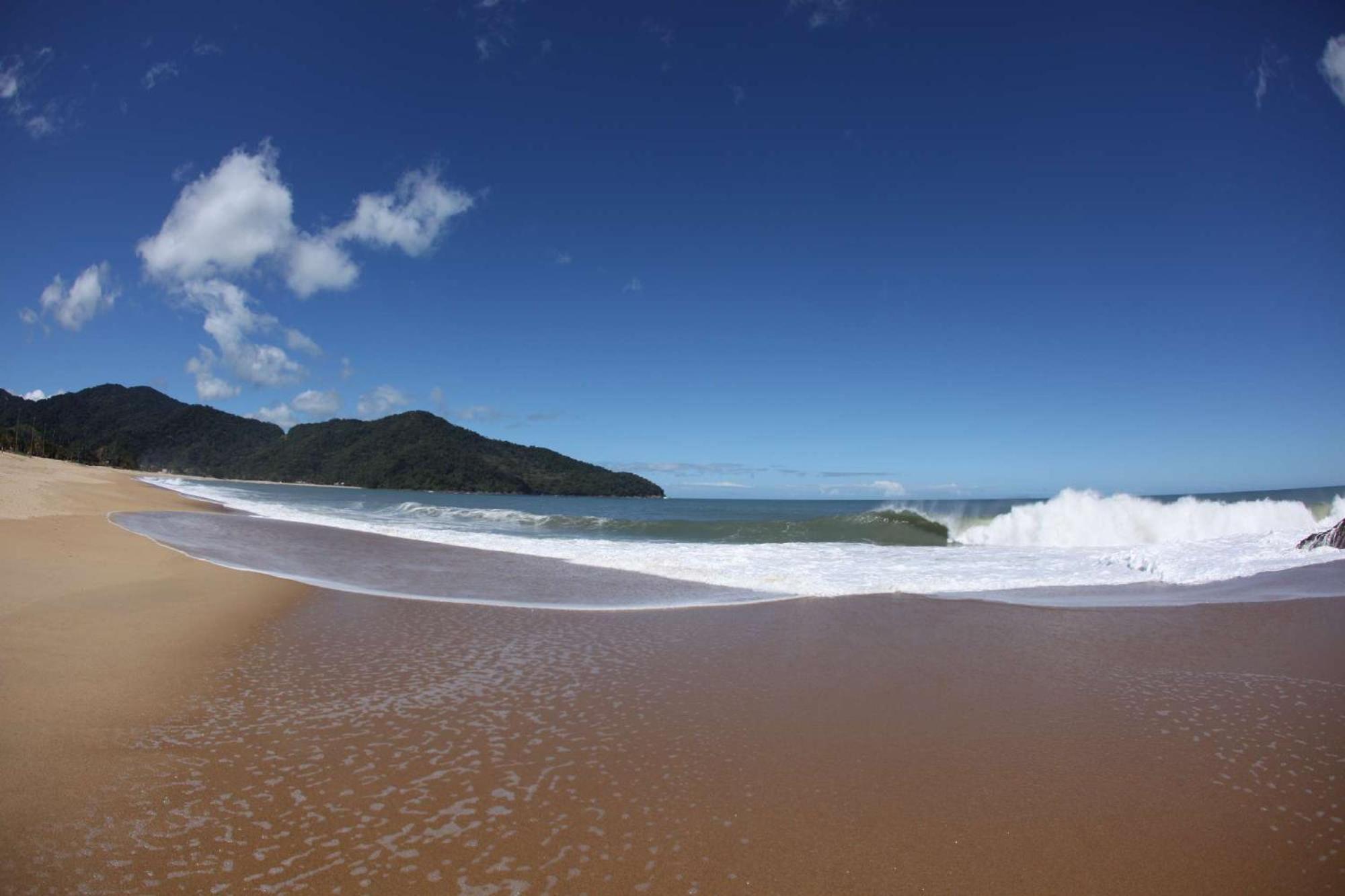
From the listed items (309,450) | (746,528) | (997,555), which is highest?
(309,450)

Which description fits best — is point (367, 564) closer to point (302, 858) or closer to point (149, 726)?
point (149, 726)

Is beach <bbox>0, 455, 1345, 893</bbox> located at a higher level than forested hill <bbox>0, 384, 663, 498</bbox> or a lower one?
lower

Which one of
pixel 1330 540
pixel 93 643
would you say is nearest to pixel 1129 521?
pixel 1330 540

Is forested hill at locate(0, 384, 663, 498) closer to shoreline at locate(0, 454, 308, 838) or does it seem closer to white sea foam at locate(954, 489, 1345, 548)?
white sea foam at locate(954, 489, 1345, 548)

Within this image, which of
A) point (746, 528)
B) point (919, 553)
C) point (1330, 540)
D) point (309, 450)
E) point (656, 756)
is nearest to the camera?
point (656, 756)

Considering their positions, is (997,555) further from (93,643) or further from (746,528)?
(93,643)

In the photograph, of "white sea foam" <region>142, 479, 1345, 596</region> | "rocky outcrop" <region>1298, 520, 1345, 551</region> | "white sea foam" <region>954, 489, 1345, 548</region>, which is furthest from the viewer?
"white sea foam" <region>954, 489, 1345, 548</region>

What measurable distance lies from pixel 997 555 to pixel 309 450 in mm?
160063

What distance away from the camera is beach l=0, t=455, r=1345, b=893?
358cm

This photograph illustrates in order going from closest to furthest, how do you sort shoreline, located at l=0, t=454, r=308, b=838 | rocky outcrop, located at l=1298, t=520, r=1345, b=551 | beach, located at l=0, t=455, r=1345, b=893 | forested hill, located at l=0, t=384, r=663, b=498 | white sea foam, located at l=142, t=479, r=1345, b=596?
beach, located at l=0, t=455, r=1345, b=893, shoreline, located at l=0, t=454, r=308, b=838, white sea foam, located at l=142, t=479, r=1345, b=596, rocky outcrop, located at l=1298, t=520, r=1345, b=551, forested hill, located at l=0, t=384, r=663, b=498

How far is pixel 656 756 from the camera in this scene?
4992mm

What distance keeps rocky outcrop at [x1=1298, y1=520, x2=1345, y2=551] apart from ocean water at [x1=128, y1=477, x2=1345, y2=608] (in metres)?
0.48

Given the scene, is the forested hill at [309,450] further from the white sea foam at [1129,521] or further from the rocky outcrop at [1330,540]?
the rocky outcrop at [1330,540]

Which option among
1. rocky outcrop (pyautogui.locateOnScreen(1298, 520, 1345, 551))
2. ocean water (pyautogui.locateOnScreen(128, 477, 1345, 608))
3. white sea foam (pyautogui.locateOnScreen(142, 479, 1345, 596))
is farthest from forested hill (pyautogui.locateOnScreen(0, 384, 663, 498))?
rocky outcrop (pyautogui.locateOnScreen(1298, 520, 1345, 551))
